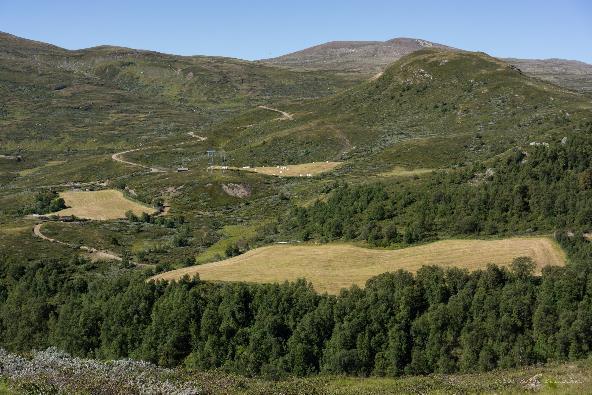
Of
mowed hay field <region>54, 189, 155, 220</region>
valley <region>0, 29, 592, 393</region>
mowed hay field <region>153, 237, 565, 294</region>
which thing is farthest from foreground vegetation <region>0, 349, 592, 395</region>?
mowed hay field <region>54, 189, 155, 220</region>

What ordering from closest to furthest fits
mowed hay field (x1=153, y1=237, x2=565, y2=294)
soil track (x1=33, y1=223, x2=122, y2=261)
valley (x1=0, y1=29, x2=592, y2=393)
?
valley (x1=0, y1=29, x2=592, y2=393)
mowed hay field (x1=153, y1=237, x2=565, y2=294)
soil track (x1=33, y1=223, x2=122, y2=261)

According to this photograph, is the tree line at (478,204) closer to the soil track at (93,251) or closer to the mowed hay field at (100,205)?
the soil track at (93,251)

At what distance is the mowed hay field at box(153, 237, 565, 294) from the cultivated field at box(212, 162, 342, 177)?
7286 centimetres

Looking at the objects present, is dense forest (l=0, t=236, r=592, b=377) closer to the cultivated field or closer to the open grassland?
the open grassland

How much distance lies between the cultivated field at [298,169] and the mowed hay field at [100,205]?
31.8m

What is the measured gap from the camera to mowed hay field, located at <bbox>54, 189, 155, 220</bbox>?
4648 inches

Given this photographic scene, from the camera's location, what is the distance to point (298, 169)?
496 ft

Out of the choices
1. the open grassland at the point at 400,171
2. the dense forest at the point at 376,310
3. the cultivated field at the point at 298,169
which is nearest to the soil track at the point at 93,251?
the dense forest at the point at 376,310

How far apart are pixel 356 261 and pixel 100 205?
74.1m

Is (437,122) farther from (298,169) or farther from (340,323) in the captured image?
(340,323)

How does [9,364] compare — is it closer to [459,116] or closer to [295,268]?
[295,268]

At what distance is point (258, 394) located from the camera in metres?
27.6

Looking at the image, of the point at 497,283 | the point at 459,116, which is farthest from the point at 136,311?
the point at 459,116

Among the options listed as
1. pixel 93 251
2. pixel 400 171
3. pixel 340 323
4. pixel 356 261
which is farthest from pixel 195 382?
pixel 400 171
